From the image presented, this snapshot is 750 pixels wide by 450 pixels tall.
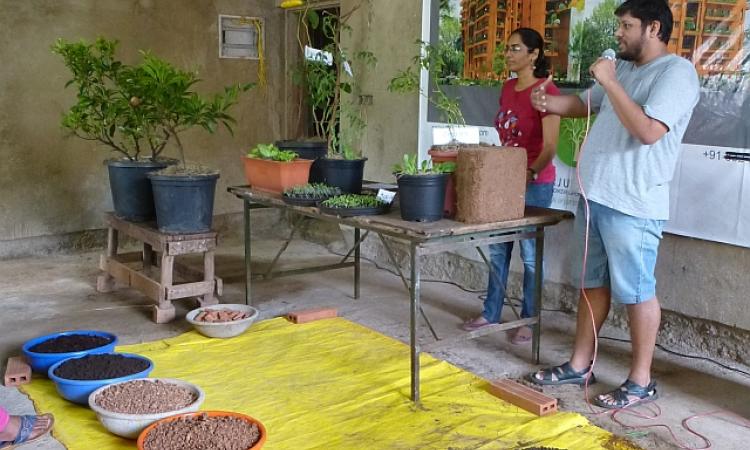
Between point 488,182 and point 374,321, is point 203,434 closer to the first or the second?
point 488,182

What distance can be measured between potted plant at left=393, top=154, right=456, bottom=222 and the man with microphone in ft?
1.67

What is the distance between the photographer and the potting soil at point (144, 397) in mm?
2689

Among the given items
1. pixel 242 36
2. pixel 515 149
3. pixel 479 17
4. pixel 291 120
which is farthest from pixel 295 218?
pixel 515 149

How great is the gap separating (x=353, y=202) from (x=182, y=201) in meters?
1.22

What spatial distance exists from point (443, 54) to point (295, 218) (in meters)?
2.55

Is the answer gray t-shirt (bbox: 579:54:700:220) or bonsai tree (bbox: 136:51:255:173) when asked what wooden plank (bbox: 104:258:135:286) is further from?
gray t-shirt (bbox: 579:54:700:220)

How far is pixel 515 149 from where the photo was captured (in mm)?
3135

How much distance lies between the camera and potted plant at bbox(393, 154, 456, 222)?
119 inches

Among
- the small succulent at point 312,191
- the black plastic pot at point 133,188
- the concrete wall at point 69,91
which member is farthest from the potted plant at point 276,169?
the concrete wall at point 69,91

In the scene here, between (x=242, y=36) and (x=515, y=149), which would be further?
(x=242, y=36)

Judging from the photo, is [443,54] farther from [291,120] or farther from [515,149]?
[291,120]

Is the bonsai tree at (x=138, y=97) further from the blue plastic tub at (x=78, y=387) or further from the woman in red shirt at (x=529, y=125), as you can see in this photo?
the blue plastic tub at (x=78, y=387)

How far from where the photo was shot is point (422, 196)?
120 inches

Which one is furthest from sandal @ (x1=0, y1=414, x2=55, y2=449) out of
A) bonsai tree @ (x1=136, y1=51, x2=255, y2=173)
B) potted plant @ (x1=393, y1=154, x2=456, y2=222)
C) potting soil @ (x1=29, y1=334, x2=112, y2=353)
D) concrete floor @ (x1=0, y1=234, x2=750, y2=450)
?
bonsai tree @ (x1=136, y1=51, x2=255, y2=173)
